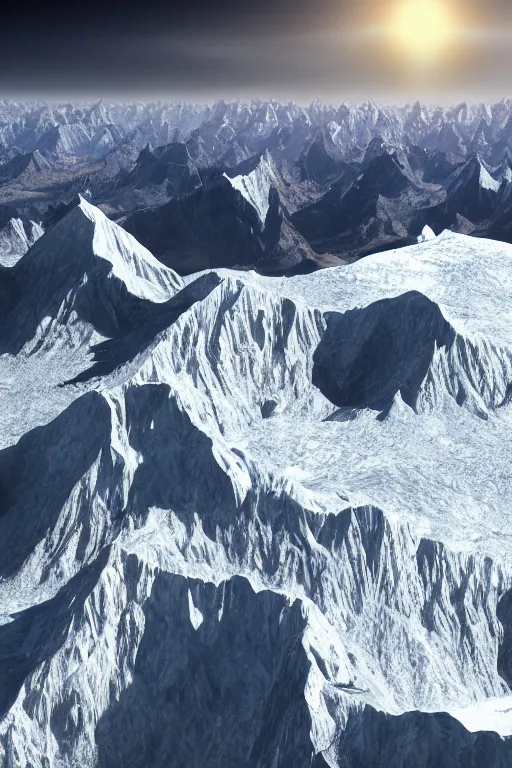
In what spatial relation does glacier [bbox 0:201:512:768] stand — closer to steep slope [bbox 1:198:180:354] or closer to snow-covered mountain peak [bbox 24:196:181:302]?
steep slope [bbox 1:198:180:354]

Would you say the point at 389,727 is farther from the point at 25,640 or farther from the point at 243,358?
the point at 243,358

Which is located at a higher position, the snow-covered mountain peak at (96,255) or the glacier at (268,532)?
the snow-covered mountain peak at (96,255)

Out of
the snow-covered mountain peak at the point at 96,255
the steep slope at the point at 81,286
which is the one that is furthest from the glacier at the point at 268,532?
the snow-covered mountain peak at the point at 96,255

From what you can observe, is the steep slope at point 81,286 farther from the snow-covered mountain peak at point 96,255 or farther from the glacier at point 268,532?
the glacier at point 268,532

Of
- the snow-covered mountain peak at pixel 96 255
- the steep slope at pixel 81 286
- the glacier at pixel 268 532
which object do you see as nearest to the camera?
the glacier at pixel 268 532

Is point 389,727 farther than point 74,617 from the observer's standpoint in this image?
No

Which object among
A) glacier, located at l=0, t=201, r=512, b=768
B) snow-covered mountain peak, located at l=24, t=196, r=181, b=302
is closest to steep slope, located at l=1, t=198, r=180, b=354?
snow-covered mountain peak, located at l=24, t=196, r=181, b=302

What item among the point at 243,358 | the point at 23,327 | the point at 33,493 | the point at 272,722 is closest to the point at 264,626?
the point at 272,722

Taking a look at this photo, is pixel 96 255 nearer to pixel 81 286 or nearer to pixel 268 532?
pixel 81 286
